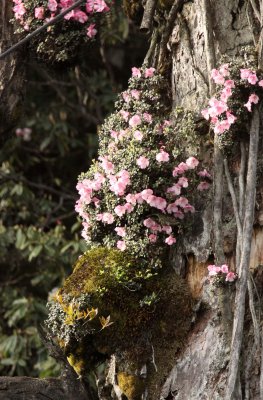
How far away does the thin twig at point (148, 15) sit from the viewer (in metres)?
4.48

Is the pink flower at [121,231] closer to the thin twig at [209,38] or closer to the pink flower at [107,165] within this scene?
the pink flower at [107,165]

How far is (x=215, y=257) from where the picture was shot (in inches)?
156

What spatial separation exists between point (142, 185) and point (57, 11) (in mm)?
1479

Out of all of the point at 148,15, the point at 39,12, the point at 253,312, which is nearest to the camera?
the point at 253,312

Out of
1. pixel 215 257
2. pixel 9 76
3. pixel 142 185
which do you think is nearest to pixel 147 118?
pixel 142 185

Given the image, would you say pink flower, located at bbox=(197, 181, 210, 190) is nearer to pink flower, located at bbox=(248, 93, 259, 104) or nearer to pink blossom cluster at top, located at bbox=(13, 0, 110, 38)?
pink flower, located at bbox=(248, 93, 259, 104)

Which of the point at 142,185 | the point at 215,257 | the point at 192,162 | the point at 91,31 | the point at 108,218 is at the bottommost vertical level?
the point at 215,257

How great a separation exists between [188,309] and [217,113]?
3.18ft

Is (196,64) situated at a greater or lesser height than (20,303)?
greater

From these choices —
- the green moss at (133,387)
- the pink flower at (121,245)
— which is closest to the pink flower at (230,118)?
the pink flower at (121,245)

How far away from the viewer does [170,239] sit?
13.2ft

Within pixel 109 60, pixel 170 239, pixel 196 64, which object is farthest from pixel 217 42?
pixel 109 60

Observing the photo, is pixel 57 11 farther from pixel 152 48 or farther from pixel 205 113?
pixel 205 113

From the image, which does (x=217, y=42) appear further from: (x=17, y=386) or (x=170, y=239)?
(x=17, y=386)
